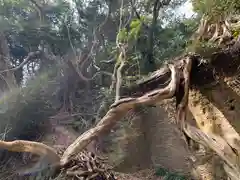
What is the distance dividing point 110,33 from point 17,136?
16.0 ft

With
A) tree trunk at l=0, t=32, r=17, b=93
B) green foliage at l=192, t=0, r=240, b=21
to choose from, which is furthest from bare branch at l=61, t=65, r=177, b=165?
tree trunk at l=0, t=32, r=17, b=93

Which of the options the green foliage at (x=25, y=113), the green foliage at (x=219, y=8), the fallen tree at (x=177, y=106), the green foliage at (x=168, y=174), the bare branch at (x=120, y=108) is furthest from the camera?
the green foliage at (x=25, y=113)

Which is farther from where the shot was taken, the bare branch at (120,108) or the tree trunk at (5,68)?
the tree trunk at (5,68)

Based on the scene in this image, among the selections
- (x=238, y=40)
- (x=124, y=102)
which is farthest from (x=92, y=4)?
(x=238, y=40)

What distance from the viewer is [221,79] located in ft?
11.7

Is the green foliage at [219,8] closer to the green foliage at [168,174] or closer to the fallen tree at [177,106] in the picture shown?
the fallen tree at [177,106]

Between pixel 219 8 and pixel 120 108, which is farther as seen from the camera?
pixel 120 108

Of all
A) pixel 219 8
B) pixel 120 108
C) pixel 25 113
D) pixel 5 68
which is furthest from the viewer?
pixel 5 68

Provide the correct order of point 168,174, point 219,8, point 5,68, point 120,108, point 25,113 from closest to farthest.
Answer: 1. point 219,8
2. point 120,108
3. point 168,174
4. point 25,113
5. point 5,68

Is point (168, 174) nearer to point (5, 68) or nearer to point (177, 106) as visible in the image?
point (177, 106)

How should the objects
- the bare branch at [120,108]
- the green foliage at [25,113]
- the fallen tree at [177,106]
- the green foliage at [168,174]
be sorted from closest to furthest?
the fallen tree at [177,106]
the bare branch at [120,108]
the green foliage at [168,174]
the green foliage at [25,113]

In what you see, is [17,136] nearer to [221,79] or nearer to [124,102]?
[124,102]

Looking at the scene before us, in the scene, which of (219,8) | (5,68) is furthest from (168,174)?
(5,68)

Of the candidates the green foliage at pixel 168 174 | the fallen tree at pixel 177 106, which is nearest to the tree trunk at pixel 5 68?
→ the fallen tree at pixel 177 106
